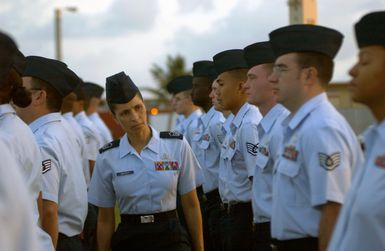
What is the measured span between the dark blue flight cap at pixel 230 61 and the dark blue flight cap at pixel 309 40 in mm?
2774

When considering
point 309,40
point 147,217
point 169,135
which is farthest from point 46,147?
point 309,40

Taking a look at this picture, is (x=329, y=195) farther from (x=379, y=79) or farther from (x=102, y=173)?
(x=102, y=173)

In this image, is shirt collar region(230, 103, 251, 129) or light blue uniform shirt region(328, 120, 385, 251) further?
shirt collar region(230, 103, 251, 129)

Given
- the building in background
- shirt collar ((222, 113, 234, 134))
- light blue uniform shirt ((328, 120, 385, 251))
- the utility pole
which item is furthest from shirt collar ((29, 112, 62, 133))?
the utility pole

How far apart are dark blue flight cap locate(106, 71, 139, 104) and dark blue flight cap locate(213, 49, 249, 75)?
1429 millimetres

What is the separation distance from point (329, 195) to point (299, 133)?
392 millimetres

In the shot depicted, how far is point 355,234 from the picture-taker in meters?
3.55

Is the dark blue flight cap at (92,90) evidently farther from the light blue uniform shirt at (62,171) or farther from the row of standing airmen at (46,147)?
the light blue uniform shirt at (62,171)

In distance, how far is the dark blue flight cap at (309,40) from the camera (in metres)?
4.67

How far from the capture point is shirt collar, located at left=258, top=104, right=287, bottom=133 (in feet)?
19.5

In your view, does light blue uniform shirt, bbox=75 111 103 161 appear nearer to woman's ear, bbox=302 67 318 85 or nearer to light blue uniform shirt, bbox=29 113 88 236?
light blue uniform shirt, bbox=29 113 88 236

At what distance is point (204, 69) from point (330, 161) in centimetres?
564

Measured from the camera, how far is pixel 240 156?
685cm

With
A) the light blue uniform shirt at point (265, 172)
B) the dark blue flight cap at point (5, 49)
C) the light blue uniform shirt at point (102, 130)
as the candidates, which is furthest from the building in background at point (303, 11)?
the dark blue flight cap at point (5, 49)
